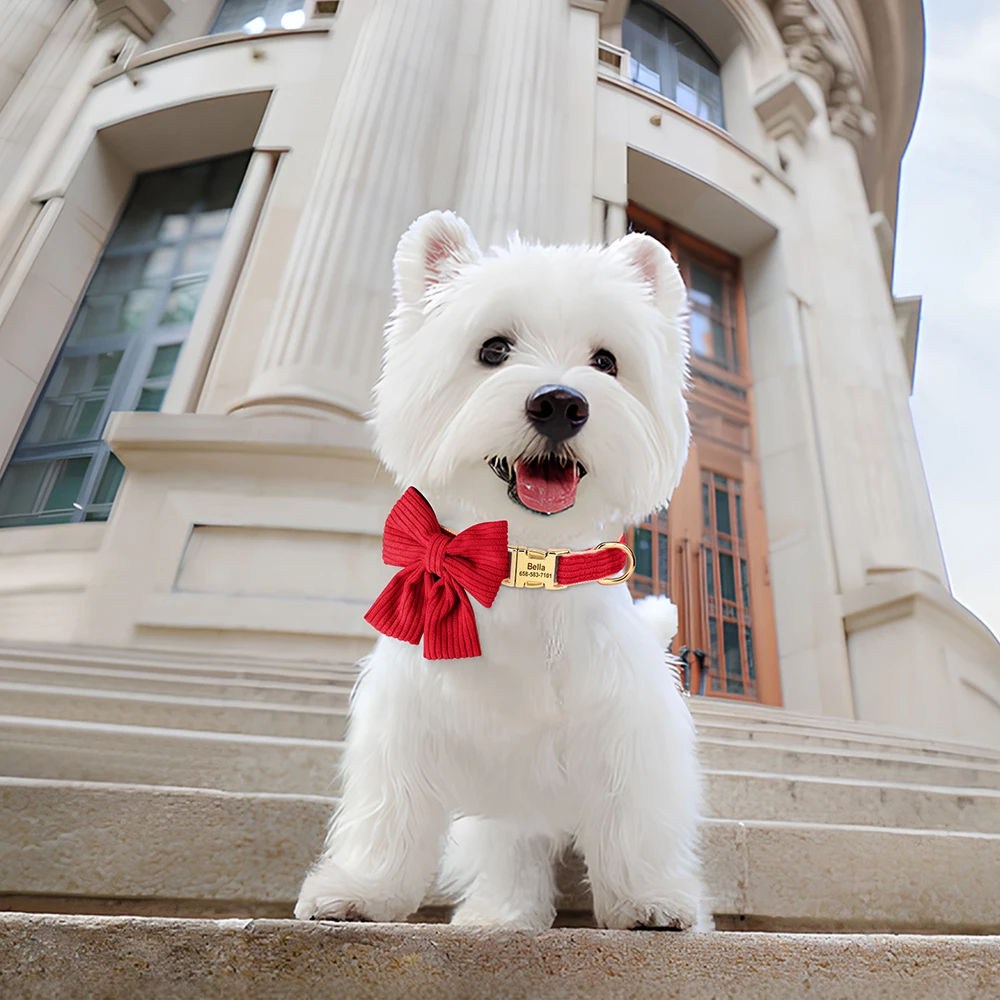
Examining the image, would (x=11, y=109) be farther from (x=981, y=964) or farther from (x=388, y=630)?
(x=981, y=964)

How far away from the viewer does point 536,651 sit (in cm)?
104

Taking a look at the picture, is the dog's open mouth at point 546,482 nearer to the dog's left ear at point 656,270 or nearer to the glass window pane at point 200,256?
the dog's left ear at point 656,270

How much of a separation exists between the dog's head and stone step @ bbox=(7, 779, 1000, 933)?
686 mm

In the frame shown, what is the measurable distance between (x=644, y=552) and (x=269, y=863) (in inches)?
186

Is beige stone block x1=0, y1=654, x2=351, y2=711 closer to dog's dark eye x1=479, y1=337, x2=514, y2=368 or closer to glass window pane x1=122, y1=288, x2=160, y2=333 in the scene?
dog's dark eye x1=479, y1=337, x2=514, y2=368

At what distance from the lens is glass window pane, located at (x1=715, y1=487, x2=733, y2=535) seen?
6.19 metres

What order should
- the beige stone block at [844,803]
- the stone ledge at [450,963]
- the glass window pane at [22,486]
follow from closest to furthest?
1. the stone ledge at [450,963]
2. the beige stone block at [844,803]
3. the glass window pane at [22,486]

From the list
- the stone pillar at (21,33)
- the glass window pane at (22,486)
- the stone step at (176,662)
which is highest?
the stone pillar at (21,33)

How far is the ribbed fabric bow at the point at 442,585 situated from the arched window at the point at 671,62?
27.2 feet

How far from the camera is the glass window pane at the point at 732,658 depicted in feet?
18.4

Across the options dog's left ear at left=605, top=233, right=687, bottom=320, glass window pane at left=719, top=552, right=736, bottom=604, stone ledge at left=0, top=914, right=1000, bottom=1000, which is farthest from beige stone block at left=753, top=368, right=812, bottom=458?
stone ledge at left=0, top=914, right=1000, bottom=1000

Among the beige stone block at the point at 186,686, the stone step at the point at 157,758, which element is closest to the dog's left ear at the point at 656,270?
the stone step at the point at 157,758

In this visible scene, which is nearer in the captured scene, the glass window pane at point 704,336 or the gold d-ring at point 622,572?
the gold d-ring at point 622,572

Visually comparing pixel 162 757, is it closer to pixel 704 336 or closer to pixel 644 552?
pixel 644 552
